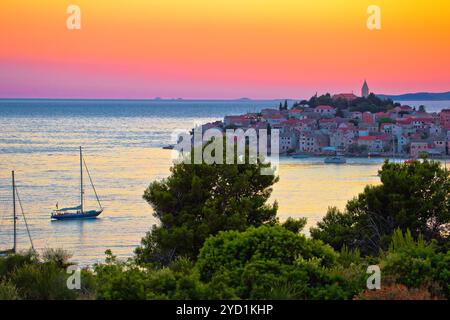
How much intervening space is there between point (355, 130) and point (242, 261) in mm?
45614

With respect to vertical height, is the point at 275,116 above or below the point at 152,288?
below

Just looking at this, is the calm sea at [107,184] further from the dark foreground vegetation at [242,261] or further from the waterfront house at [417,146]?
the dark foreground vegetation at [242,261]

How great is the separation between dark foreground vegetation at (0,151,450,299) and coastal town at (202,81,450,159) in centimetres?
3355

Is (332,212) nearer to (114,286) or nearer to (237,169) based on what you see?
(237,169)

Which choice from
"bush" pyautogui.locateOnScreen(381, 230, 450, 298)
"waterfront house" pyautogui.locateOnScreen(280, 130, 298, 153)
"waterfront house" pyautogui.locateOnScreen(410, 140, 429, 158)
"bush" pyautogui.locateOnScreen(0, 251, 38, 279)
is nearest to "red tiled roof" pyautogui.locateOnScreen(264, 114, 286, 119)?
"waterfront house" pyautogui.locateOnScreen(280, 130, 298, 153)

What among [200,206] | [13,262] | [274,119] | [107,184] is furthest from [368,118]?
[13,262]

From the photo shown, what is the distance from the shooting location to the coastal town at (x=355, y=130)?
46531 mm

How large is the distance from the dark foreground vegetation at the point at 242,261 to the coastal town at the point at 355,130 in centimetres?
3355

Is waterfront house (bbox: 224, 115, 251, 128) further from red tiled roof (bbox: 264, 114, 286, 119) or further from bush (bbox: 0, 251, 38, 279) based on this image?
bush (bbox: 0, 251, 38, 279)

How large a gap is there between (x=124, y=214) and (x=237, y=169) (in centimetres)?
1399

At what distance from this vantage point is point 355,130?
50094mm

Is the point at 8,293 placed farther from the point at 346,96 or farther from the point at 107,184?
the point at 346,96

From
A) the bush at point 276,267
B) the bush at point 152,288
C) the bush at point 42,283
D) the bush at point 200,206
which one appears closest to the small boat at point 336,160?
the bush at point 200,206

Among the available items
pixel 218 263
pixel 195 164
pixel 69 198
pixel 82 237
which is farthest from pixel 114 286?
pixel 69 198
